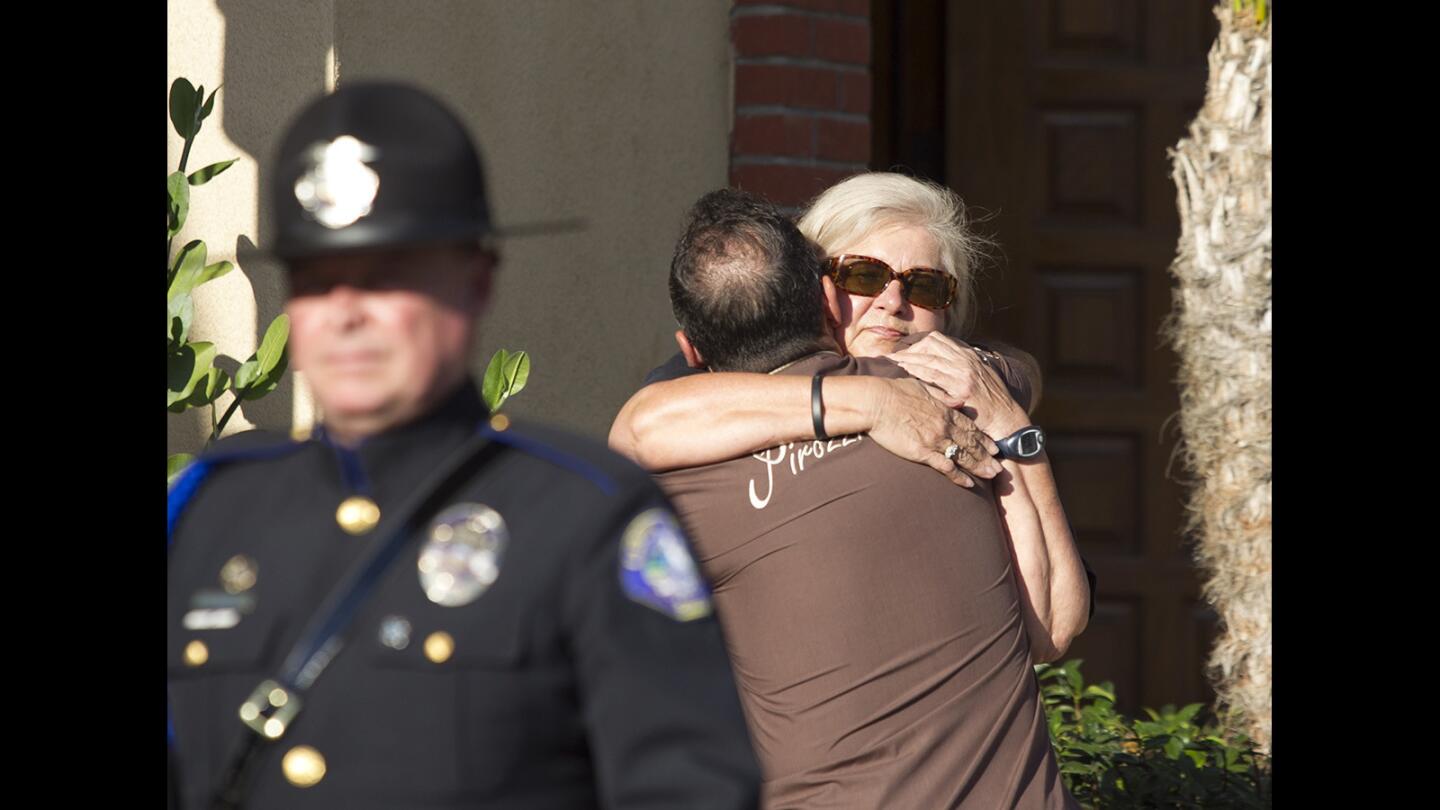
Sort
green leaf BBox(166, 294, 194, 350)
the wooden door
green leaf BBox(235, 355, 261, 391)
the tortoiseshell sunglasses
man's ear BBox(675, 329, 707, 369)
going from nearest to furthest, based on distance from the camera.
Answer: man's ear BBox(675, 329, 707, 369) → the tortoiseshell sunglasses → green leaf BBox(166, 294, 194, 350) → green leaf BBox(235, 355, 261, 391) → the wooden door

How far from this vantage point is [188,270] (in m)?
3.84

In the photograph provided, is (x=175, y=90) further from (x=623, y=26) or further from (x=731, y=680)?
(x=731, y=680)

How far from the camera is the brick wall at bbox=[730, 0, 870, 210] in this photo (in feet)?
16.8

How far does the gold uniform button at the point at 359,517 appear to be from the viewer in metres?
1.58

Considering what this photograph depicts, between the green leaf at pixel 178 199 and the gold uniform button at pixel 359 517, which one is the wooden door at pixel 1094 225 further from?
the gold uniform button at pixel 359 517

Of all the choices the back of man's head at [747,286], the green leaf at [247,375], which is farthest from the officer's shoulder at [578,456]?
the green leaf at [247,375]

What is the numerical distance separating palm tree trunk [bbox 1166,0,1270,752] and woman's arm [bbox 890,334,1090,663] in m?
2.75

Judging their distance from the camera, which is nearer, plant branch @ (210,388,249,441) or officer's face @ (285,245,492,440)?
officer's face @ (285,245,492,440)

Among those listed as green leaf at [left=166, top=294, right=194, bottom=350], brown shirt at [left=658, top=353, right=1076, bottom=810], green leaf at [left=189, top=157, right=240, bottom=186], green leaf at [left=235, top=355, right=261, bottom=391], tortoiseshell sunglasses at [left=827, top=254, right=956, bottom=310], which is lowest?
brown shirt at [left=658, top=353, right=1076, bottom=810]

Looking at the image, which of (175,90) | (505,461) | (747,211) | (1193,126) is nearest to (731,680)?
(505,461)

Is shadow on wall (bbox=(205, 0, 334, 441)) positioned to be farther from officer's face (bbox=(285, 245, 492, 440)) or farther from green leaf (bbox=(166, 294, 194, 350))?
officer's face (bbox=(285, 245, 492, 440))

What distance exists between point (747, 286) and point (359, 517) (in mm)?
1244

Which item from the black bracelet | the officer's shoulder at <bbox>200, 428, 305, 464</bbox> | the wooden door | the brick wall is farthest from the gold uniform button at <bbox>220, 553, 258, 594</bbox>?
the wooden door

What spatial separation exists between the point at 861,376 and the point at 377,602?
50.7 inches
